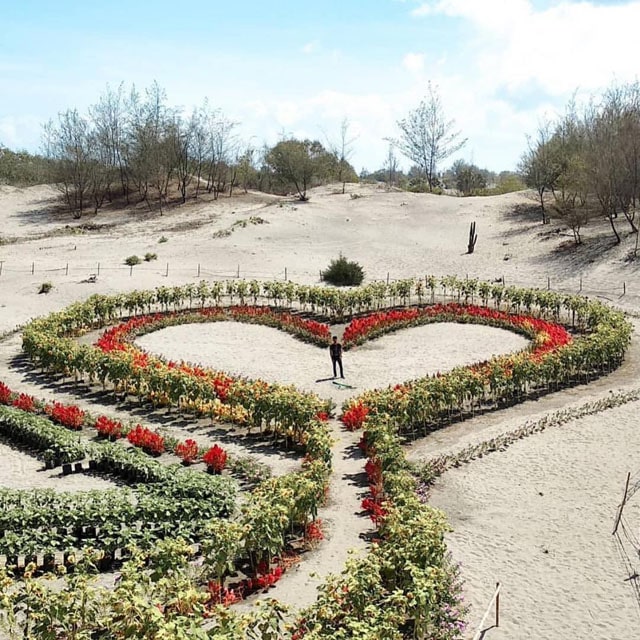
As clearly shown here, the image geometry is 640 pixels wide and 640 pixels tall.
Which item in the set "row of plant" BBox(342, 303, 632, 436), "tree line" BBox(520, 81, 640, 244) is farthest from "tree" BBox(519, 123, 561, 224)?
"row of plant" BBox(342, 303, 632, 436)

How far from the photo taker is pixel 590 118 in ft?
161

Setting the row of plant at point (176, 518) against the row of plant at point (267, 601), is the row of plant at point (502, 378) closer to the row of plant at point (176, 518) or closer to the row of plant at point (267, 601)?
the row of plant at point (176, 518)

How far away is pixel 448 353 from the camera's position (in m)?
21.2

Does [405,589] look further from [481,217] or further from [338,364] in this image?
[481,217]

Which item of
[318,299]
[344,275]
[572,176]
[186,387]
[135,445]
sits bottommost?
A: [135,445]

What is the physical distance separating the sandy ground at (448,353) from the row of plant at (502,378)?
551 millimetres

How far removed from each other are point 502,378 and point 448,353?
4358 millimetres

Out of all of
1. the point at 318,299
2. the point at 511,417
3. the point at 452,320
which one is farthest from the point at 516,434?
the point at 318,299

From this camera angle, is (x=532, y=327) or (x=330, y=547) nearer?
(x=330, y=547)

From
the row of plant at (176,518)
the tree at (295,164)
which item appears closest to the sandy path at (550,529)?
the row of plant at (176,518)

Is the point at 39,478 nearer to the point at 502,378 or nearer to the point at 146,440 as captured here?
the point at 146,440

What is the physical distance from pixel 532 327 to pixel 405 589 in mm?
16168

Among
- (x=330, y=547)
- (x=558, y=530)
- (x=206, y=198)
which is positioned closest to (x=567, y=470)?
(x=558, y=530)

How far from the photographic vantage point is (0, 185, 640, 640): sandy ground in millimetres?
9586
